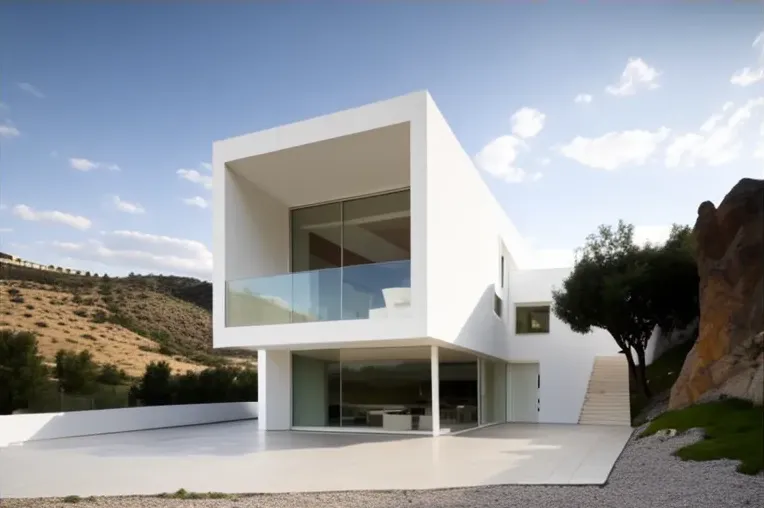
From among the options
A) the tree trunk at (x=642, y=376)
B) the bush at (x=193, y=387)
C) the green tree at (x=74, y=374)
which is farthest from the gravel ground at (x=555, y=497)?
the green tree at (x=74, y=374)

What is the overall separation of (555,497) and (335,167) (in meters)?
9.88

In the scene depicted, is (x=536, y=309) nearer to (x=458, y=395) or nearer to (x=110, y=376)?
(x=458, y=395)

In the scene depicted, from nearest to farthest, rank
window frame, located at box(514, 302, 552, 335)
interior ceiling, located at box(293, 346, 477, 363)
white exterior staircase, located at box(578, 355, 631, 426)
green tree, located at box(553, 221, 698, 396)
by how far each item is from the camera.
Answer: interior ceiling, located at box(293, 346, 477, 363) < green tree, located at box(553, 221, 698, 396) < white exterior staircase, located at box(578, 355, 631, 426) < window frame, located at box(514, 302, 552, 335)

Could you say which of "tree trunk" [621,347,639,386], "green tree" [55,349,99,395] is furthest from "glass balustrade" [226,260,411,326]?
"green tree" [55,349,99,395]

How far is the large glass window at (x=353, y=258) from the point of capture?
44.9ft

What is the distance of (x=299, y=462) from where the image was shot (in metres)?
10.8

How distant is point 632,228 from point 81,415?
55.1 feet

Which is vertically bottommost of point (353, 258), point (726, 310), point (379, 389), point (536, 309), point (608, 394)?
point (608, 394)

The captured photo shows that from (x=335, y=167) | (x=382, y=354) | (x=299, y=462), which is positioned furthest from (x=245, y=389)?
(x=299, y=462)

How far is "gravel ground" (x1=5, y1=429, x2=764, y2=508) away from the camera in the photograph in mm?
7211

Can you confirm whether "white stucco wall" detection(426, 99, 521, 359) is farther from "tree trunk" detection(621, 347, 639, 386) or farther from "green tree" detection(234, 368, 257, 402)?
"green tree" detection(234, 368, 257, 402)

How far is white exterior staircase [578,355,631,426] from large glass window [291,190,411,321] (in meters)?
8.84

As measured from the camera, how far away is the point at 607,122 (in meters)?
13.7

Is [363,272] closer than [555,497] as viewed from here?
No
